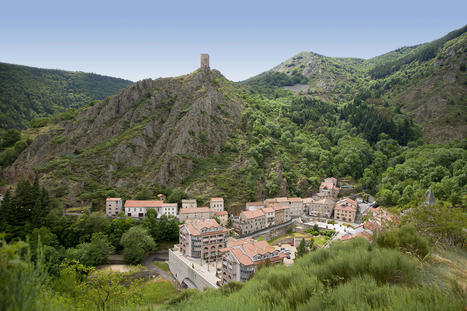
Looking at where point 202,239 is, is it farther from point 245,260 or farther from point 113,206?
point 113,206

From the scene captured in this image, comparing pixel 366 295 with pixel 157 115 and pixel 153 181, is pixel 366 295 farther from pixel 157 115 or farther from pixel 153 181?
pixel 157 115

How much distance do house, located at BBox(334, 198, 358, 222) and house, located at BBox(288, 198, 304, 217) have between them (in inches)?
256

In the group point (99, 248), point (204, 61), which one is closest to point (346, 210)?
point (99, 248)

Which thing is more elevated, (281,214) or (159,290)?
(281,214)

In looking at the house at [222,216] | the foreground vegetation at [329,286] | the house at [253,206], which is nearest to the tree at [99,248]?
the house at [222,216]

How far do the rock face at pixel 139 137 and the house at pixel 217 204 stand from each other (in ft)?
32.8

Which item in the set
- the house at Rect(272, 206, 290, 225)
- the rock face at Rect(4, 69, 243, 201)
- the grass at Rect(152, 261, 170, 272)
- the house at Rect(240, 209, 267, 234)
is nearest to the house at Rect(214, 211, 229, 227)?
the house at Rect(240, 209, 267, 234)

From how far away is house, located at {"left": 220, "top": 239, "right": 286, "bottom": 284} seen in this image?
2762cm

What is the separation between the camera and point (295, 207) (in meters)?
52.8

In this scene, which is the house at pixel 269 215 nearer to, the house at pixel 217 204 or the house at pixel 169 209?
the house at pixel 217 204

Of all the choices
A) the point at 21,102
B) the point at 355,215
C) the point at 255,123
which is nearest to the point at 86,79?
the point at 21,102

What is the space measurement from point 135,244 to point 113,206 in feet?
35.0

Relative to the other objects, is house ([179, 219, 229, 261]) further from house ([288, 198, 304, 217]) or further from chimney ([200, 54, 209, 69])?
chimney ([200, 54, 209, 69])

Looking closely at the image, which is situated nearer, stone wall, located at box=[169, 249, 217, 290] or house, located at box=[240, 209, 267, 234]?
stone wall, located at box=[169, 249, 217, 290]
